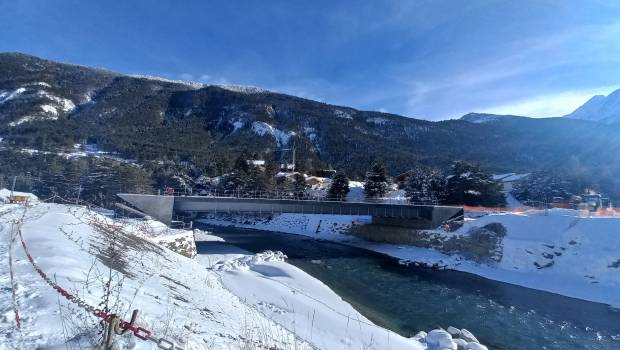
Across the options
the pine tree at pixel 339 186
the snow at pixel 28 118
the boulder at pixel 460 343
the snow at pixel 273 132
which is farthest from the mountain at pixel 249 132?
the boulder at pixel 460 343

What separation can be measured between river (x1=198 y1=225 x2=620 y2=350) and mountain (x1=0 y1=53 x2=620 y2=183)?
7621cm

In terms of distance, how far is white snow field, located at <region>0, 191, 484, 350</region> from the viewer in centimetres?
524

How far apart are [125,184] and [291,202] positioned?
33.9 metres

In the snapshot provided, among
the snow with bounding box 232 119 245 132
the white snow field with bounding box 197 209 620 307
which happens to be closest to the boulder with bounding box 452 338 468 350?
the white snow field with bounding box 197 209 620 307

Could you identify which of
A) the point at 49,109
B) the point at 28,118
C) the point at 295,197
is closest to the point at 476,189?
the point at 295,197

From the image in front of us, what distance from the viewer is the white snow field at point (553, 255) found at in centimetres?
2533

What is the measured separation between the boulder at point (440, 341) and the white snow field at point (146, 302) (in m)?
0.08

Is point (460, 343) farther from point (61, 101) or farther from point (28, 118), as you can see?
point (61, 101)

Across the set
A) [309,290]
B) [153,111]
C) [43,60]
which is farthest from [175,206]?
[43,60]

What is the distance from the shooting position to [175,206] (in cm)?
3738

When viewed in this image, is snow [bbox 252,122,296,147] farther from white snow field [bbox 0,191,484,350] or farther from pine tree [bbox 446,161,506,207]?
white snow field [bbox 0,191,484,350]

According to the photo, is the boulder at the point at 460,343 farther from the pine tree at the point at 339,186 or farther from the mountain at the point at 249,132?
the mountain at the point at 249,132

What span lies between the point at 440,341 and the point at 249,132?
16735cm

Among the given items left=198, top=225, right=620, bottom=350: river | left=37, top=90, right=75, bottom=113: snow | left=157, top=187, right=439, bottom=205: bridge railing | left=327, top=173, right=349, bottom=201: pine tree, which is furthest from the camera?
left=37, top=90, right=75, bottom=113: snow
